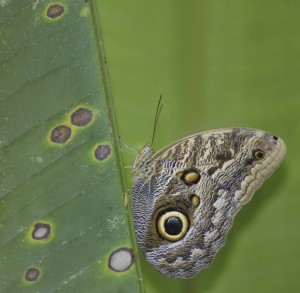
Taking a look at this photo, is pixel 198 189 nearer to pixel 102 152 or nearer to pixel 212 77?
pixel 212 77

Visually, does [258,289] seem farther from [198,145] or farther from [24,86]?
[24,86]

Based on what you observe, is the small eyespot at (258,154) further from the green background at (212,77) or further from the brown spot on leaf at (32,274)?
the brown spot on leaf at (32,274)

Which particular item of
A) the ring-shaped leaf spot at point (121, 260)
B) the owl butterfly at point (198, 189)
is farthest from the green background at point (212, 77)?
the ring-shaped leaf spot at point (121, 260)

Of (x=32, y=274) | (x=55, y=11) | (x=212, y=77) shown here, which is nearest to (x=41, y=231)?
(x=32, y=274)

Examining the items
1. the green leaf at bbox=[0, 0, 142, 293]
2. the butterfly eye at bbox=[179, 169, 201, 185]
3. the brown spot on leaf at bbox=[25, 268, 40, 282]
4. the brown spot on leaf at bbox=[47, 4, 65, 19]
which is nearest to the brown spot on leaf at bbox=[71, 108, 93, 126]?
the green leaf at bbox=[0, 0, 142, 293]

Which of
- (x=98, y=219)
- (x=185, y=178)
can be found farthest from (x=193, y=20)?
(x=98, y=219)

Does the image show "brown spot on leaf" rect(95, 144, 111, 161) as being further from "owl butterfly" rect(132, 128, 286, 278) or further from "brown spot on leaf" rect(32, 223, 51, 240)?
"owl butterfly" rect(132, 128, 286, 278)
